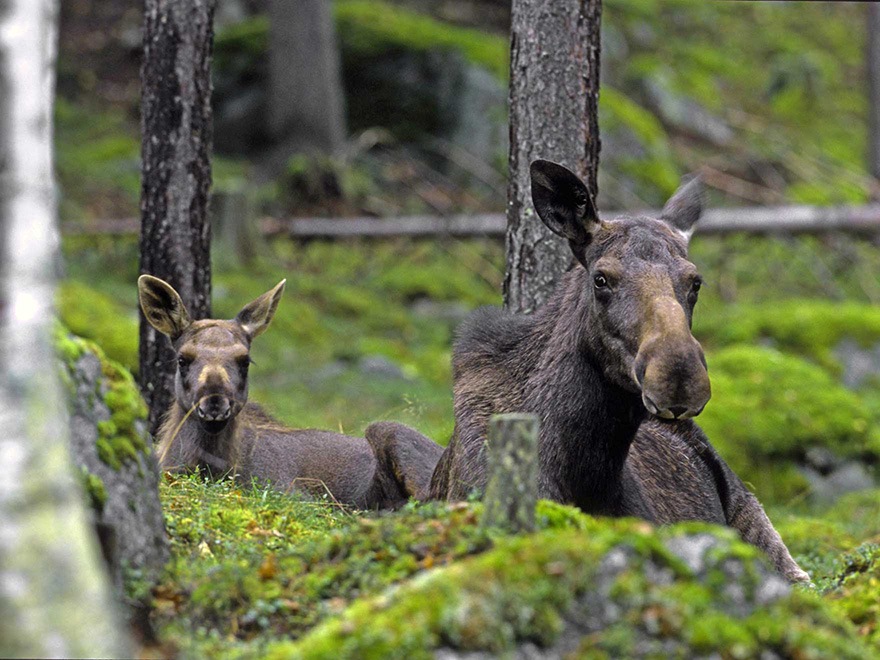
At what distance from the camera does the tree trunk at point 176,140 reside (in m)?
8.53

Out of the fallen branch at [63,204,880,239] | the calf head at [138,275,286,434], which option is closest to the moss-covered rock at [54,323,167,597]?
the calf head at [138,275,286,434]

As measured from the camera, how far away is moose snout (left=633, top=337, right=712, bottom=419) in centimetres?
556

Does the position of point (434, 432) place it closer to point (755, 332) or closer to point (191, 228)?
point (191, 228)

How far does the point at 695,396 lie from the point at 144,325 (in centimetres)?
504

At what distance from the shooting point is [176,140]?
8.59 metres

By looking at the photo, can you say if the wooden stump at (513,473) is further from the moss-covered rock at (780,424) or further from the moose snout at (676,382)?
the moss-covered rock at (780,424)

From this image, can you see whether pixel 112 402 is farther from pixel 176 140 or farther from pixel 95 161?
pixel 95 161

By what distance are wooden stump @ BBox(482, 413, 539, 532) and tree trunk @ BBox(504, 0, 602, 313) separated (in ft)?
12.7

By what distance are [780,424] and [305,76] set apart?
12975 mm

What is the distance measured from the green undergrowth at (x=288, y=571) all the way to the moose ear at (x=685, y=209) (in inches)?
119

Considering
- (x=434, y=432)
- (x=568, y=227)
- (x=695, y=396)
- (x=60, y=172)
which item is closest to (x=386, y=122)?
(x=60, y=172)

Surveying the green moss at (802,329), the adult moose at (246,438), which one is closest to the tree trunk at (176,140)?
the adult moose at (246,438)

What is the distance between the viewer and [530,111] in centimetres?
825

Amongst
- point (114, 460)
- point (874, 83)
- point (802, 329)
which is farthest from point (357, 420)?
point (874, 83)
